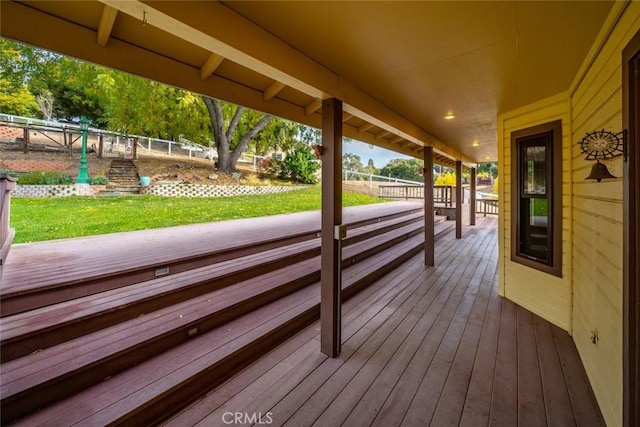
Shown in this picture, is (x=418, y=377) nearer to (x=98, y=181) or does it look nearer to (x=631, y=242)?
(x=631, y=242)

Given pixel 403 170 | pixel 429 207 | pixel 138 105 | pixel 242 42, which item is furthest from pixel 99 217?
pixel 403 170

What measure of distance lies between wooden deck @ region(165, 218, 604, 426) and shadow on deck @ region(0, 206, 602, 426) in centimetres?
1

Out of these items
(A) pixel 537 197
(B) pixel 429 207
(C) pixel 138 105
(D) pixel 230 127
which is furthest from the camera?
(D) pixel 230 127

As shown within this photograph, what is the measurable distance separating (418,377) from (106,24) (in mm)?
3071

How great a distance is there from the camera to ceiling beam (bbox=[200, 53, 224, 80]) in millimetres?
1950

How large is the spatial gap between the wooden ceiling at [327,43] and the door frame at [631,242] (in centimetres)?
46

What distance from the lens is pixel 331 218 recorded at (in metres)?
2.36

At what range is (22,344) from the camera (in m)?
1.72

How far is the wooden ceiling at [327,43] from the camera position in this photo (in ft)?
4.72

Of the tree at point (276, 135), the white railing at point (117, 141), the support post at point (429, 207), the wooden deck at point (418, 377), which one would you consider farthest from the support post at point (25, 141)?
the support post at point (429, 207)

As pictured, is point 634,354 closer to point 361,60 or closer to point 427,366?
point 427,366

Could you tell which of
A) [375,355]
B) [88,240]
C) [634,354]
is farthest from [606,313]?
[88,240]

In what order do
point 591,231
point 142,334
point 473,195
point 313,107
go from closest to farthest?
point 142,334, point 591,231, point 313,107, point 473,195

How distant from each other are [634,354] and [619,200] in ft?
2.77
